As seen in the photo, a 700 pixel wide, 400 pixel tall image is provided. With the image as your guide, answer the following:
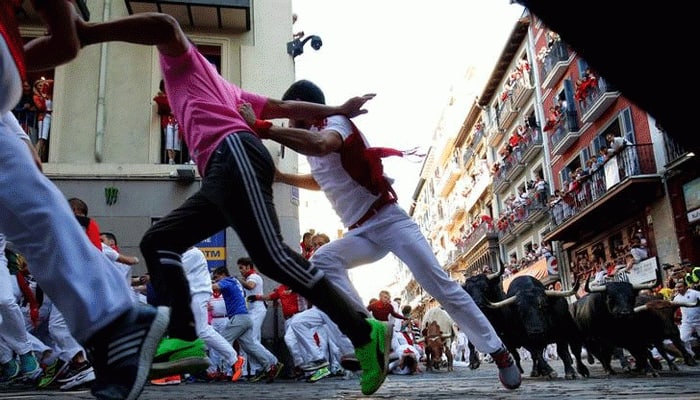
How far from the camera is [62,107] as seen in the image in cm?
1415

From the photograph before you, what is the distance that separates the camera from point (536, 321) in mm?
7203

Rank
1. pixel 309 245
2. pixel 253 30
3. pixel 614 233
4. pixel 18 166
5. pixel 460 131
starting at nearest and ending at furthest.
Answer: pixel 18 166
pixel 309 245
pixel 253 30
pixel 614 233
pixel 460 131

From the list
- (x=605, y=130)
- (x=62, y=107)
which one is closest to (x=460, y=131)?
(x=605, y=130)

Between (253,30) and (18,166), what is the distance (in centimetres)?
1447

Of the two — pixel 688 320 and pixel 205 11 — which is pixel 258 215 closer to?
pixel 205 11

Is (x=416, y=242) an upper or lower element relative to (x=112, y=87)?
lower

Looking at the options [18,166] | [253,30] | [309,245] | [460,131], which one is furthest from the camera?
[460,131]

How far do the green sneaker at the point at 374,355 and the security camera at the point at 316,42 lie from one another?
13101 millimetres

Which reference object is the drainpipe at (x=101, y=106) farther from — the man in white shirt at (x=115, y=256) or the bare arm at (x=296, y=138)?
the bare arm at (x=296, y=138)

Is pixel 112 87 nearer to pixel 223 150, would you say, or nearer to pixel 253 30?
pixel 253 30

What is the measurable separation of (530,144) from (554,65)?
16.5 feet

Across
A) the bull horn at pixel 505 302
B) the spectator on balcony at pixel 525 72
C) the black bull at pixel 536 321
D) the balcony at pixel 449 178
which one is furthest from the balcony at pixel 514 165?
the bull horn at pixel 505 302

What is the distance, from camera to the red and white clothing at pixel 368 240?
4.22m

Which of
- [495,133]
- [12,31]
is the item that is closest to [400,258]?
[12,31]
